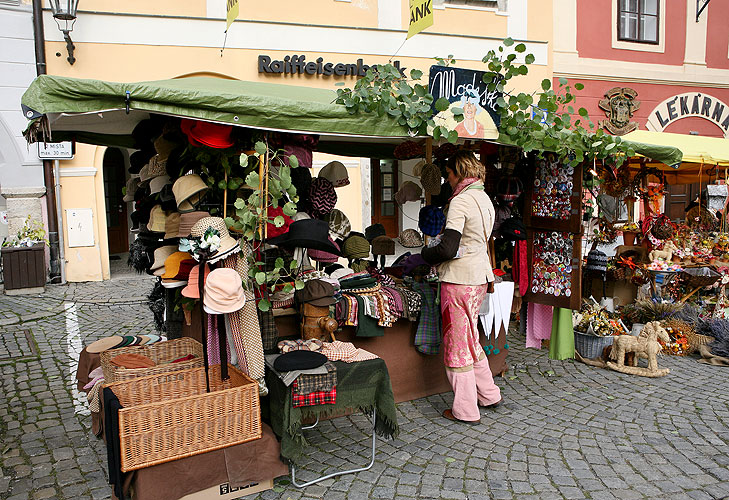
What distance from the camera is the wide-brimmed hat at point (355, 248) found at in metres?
4.61

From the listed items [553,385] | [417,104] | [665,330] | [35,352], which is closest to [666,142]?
[665,330]

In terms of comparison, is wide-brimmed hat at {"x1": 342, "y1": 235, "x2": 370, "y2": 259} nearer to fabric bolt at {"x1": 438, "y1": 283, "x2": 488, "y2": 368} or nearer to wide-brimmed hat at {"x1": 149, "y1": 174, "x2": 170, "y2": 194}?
fabric bolt at {"x1": 438, "y1": 283, "x2": 488, "y2": 368}

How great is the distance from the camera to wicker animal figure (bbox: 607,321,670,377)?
5047 millimetres

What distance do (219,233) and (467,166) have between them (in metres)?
1.84

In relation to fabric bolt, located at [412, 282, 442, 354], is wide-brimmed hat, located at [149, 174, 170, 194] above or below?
above

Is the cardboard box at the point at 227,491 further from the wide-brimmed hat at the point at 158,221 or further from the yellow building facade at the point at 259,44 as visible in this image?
the yellow building facade at the point at 259,44

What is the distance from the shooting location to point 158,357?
155 inches

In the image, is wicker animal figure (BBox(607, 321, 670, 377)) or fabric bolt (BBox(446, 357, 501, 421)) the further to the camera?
wicker animal figure (BBox(607, 321, 670, 377))

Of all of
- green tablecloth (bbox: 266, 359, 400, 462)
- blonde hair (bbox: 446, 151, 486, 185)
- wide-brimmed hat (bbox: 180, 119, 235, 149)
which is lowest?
green tablecloth (bbox: 266, 359, 400, 462)

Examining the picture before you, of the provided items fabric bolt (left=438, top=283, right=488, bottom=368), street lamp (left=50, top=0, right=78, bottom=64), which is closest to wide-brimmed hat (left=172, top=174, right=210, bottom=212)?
fabric bolt (left=438, top=283, right=488, bottom=368)

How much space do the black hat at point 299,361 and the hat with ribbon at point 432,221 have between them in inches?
74.5

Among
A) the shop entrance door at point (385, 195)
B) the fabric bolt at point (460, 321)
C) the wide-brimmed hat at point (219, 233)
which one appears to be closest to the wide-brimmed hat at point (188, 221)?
the wide-brimmed hat at point (219, 233)

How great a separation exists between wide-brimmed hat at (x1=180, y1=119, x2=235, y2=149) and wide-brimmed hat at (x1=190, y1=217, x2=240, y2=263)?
0.46m

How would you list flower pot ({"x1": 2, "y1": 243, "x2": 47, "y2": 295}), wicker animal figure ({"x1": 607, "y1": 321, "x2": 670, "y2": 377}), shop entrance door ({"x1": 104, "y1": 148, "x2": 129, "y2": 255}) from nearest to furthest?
1. wicker animal figure ({"x1": 607, "y1": 321, "x2": 670, "y2": 377})
2. flower pot ({"x1": 2, "y1": 243, "x2": 47, "y2": 295})
3. shop entrance door ({"x1": 104, "y1": 148, "x2": 129, "y2": 255})
